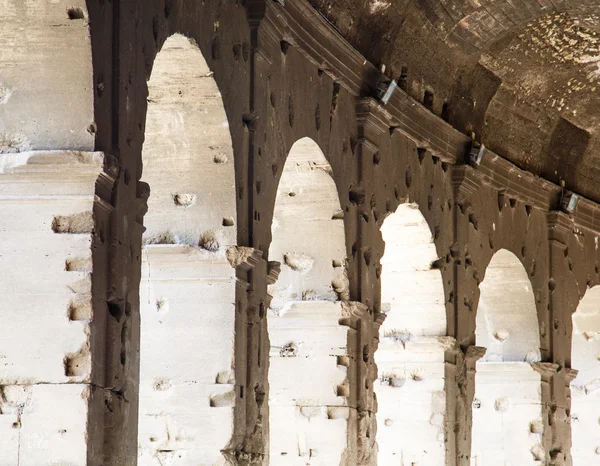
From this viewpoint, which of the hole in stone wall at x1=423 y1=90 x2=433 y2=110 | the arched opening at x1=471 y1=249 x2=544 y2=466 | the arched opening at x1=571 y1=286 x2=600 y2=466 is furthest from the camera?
the arched opening at x1=571 y1=286 x2=600 y2=466

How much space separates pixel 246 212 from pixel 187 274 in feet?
1.78

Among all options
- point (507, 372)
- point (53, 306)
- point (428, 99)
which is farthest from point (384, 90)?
point (53, 306)

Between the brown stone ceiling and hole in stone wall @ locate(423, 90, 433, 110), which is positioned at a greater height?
the brown stone ceiling

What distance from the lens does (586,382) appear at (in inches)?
650

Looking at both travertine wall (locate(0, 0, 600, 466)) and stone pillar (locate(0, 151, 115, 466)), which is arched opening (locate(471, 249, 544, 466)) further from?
stone pillar (locate(0, 151, 115, 466))

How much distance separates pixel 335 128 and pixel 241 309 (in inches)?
98.8

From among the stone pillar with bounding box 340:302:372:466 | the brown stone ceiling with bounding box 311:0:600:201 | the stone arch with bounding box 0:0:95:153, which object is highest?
the brown stone ceiling with bounding box 311:0:600:201

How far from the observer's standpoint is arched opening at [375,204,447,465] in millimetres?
11977

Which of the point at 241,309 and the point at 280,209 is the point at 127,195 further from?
the point at 280,209

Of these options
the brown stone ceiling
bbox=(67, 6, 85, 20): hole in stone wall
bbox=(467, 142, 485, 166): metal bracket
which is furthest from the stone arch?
bbox=(467, 142, 485, 166): metal bracket

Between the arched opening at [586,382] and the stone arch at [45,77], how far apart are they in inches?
445

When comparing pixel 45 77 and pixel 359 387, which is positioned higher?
pixel 45 77

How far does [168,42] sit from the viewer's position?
7.48 meters

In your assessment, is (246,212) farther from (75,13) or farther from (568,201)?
(568,201)
